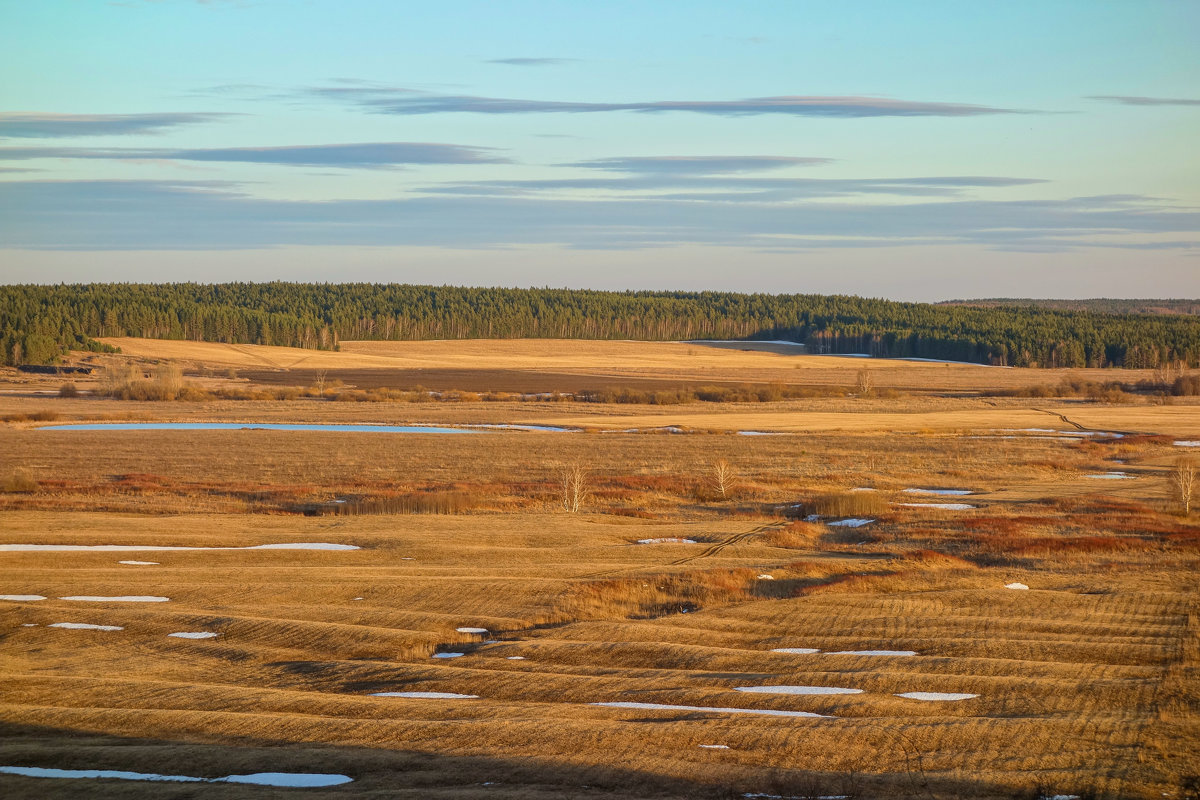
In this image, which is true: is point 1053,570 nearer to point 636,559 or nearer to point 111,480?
point 636,559

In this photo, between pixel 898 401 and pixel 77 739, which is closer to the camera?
pixel 77 739

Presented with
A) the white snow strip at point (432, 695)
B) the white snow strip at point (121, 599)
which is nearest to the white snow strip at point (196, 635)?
the white snow strip at point (121, 599)

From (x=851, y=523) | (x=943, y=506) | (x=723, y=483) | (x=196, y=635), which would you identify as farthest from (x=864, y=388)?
(x=196, y=635)

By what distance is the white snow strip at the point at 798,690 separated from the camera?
14156mm

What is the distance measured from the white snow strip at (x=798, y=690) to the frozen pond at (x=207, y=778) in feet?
18.6

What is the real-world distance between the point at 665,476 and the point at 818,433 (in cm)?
2393

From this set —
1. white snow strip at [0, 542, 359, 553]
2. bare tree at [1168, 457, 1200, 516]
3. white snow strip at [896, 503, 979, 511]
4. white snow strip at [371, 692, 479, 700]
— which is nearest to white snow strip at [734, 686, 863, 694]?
white snow strip at [371, 692, 479, 700]

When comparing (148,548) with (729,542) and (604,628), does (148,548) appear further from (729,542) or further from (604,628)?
(729,542)

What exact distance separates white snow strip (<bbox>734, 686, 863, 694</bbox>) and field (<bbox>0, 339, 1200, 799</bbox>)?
81 millimetres

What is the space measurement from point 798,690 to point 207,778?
7255 mm

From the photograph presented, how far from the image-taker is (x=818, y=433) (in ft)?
221

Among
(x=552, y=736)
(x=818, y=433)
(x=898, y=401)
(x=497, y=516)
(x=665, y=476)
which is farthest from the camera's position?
(x=898, y=401)

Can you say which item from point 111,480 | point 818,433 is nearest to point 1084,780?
point 111,480

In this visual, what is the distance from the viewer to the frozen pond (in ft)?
33.9
